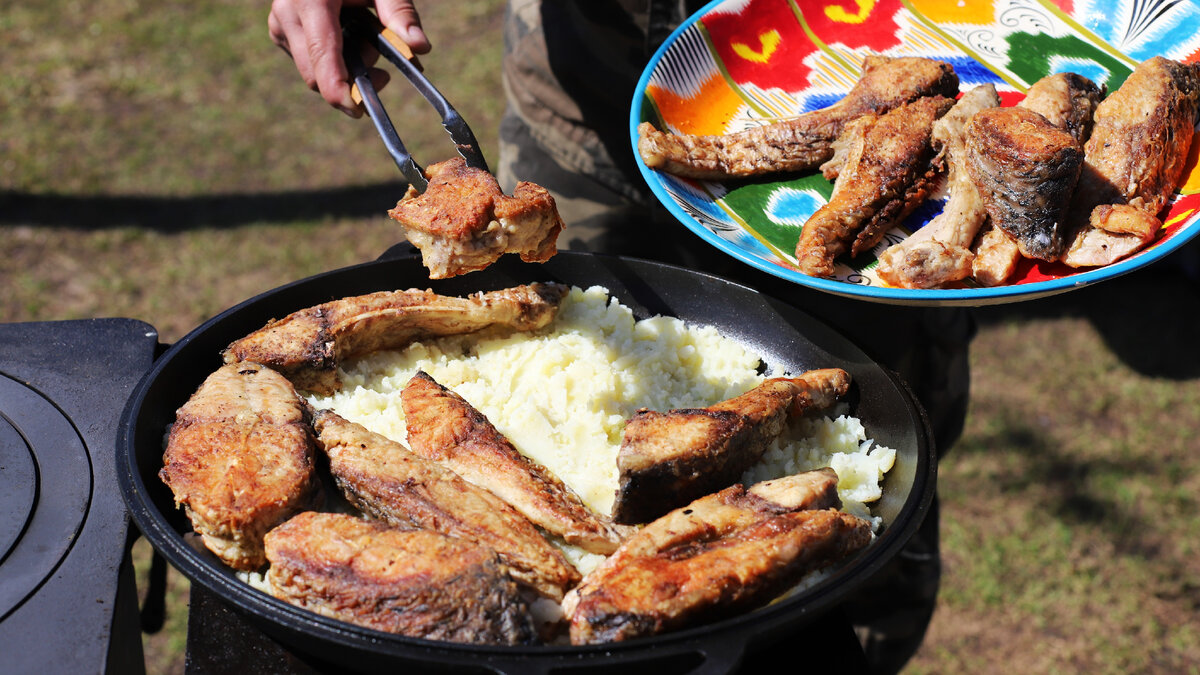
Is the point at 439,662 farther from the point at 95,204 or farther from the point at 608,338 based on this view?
the point at 95,204

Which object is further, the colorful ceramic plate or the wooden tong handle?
the wooden tong handle

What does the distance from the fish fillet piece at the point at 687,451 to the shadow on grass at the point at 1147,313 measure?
3770 millimetres

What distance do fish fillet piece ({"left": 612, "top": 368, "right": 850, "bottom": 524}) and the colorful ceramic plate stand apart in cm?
43

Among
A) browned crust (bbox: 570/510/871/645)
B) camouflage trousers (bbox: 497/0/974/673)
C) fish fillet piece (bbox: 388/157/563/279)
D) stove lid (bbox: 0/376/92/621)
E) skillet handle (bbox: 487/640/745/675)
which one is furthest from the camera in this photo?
camouflage trousers (bbox: 497/0/974/673)

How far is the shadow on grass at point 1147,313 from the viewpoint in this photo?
5.01 meters

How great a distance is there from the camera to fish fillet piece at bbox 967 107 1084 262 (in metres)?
2.01

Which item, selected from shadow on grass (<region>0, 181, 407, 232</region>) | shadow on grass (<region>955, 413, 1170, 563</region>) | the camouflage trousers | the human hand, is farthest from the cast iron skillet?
shadow on grass (<region>0, 181, 407, 232</region>)

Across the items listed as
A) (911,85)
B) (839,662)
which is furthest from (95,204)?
(839,662)

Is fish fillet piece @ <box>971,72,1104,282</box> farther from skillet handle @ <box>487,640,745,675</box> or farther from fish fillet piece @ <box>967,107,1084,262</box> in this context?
skillet handle @ <box>487,640,745,675</box>

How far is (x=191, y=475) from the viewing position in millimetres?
1787

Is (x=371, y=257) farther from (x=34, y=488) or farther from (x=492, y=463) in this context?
(x=492, y=463)

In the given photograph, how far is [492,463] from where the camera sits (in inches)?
75.4

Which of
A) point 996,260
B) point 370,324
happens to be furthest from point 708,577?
point 370,324

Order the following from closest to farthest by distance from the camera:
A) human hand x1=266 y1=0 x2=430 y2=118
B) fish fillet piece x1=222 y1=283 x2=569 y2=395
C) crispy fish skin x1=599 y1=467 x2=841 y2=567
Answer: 1. crispy fish skin x1=599 y1=467 x2=841 y2=567
2. fish fillet piece x1=222 y1=283 x2=569 y2=395
3. human hand x1=266 y1=0 x2=430 y2=118
